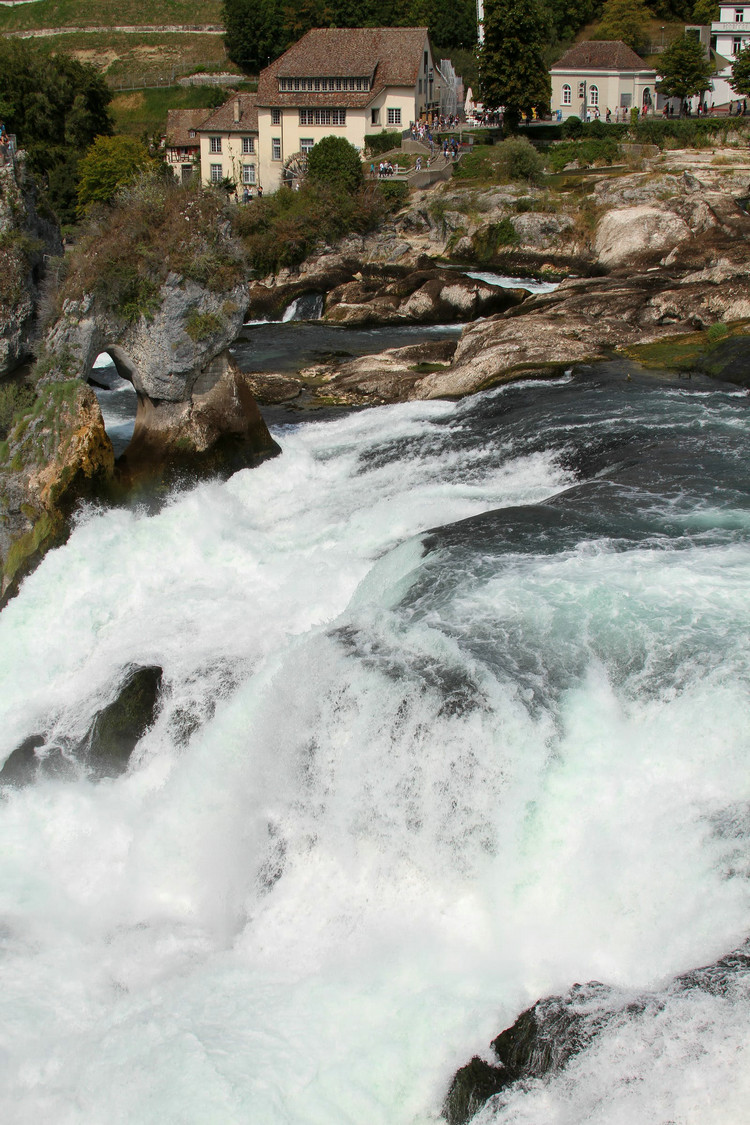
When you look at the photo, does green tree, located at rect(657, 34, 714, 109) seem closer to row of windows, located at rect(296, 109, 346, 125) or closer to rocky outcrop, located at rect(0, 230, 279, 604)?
row of windows, located at rect(296, 109, 346, 125)

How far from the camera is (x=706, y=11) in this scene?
71.5m

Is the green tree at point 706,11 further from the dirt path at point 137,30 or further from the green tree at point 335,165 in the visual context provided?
the dirt path at point 137,30

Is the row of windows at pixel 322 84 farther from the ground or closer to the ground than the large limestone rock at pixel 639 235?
farther from the ground

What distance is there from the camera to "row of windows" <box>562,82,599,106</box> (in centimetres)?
6209

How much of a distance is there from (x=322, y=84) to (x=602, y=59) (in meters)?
18.4

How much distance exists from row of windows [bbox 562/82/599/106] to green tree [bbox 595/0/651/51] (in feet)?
48.0

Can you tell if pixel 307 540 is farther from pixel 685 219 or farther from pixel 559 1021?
pixel 685 219

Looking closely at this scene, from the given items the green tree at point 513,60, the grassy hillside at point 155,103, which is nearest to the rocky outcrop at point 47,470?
the green tree at point 513,60

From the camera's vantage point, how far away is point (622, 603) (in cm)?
1191

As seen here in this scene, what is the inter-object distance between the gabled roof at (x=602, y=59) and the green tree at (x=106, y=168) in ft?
99.3

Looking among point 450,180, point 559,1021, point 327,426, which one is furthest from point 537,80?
point 559,1021

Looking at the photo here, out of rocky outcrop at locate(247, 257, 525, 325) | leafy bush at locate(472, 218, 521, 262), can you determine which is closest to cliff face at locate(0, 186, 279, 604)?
rocky outcrop at locate(247, 257, 525, 325)

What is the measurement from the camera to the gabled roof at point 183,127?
63719 mm

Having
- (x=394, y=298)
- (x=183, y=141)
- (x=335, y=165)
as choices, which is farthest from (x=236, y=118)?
(x=394, y=298)
